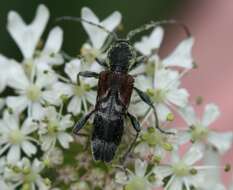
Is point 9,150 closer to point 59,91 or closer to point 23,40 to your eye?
point 59,91

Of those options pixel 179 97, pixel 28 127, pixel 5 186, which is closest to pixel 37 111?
pixel 28 127

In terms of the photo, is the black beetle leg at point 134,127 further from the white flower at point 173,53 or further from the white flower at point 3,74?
the white flower at point 3,74

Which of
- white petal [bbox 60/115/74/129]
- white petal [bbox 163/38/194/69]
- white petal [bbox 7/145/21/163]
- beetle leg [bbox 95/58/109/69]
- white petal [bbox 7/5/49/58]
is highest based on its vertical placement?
white petal [bbox 7/5/49/58]

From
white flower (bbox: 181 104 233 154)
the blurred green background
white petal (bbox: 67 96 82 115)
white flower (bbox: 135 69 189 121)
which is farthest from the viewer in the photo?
the blurred green background

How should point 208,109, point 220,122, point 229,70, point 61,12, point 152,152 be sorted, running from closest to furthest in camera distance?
1. point 152,152
2. point 208,109
3. point 61,12
4. point 220,122
5. point 229,70

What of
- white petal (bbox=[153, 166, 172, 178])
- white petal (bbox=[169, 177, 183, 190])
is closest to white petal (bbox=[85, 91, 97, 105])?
white petal (bbox=[153, 166, 172, 178])

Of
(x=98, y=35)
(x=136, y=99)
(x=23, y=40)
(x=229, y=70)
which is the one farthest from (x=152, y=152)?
(x=229, y=70)

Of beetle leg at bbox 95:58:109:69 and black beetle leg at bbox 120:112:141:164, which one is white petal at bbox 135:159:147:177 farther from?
beetle leg at bbox 95:58:109:69
